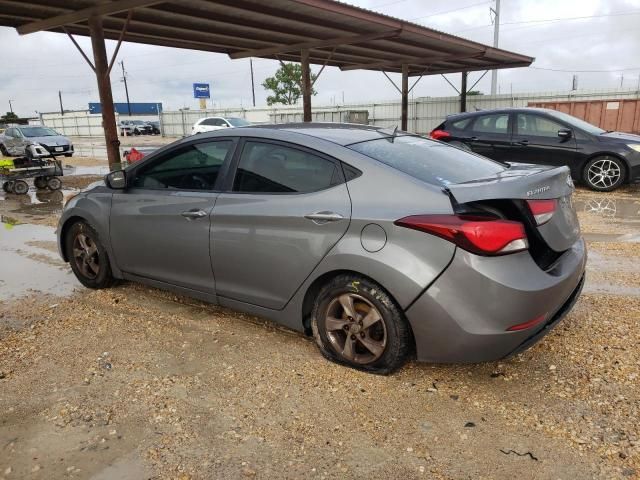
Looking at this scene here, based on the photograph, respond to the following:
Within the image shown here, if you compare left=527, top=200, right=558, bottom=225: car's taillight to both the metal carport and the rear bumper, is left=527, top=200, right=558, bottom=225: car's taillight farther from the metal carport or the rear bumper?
the metal carport

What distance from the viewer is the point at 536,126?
9844 mm

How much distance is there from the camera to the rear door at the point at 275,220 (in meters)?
3.09

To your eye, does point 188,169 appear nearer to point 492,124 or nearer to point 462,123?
point 492,124

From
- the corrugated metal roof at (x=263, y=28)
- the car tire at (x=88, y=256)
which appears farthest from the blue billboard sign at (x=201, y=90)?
the car tire at (x=88, y=256)

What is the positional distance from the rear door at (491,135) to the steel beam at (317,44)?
449 centimetres

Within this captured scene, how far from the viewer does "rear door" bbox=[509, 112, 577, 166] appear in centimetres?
951

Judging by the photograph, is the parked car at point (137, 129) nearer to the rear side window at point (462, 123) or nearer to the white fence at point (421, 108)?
the white fence at point (421, 108)

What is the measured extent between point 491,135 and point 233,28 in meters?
6.79

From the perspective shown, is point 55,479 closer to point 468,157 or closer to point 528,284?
point 528,284

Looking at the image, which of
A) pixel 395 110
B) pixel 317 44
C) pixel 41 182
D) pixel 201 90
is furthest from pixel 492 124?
pixel 201 90

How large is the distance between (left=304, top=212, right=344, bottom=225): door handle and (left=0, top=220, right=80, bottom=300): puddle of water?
2.94 meters

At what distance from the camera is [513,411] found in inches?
108

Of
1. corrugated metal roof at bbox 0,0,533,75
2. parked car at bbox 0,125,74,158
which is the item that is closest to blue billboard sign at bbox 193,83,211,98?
parked car at bbox 0,125,74,158

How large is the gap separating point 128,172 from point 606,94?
2769 centimetres
